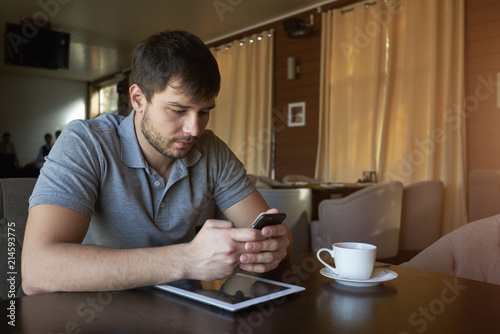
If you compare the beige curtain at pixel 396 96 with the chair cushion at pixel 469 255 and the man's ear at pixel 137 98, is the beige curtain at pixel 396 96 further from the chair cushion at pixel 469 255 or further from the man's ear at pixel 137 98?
the man's ear at pixel 137 98

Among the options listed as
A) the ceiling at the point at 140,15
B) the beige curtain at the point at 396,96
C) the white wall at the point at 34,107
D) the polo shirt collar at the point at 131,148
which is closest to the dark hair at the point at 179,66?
the polo shirt collar at the point at 131,148

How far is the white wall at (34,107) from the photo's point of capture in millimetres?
12125

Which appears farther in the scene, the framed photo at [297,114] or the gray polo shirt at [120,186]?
the framed photo at [297,114]

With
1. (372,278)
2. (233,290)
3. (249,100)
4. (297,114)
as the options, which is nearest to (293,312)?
(233,290)

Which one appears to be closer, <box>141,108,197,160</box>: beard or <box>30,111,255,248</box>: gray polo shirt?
<box>30,111,255,248</box>: gray polo shirt

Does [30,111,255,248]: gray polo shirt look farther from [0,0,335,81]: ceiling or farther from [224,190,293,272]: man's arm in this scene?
[0,0,335,81]: ceiling

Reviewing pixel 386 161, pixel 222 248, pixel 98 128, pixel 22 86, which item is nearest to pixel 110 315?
pixel 222 248

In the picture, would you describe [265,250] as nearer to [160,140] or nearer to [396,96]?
[160,140]

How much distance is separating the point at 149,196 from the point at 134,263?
0.39m

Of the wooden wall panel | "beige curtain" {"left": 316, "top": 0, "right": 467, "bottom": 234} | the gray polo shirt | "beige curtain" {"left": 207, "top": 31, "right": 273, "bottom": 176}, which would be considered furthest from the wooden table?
"beige curtain" {"left": 207, "top": 31, "right": 273, "bottom": 176}

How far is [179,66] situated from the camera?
48.9 inches

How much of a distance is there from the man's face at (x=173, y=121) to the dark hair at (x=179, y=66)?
2cm

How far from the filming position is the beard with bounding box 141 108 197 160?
1312 mm

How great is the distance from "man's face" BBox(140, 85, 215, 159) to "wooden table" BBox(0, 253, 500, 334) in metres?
0.51
